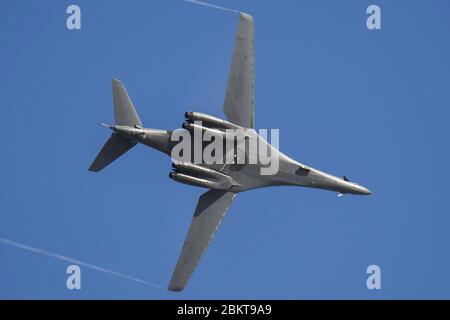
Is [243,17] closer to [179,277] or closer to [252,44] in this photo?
[252,44]

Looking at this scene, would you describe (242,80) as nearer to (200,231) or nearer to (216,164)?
(216,164)

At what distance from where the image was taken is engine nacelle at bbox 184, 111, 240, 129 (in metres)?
43.8

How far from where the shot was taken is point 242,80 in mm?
44438

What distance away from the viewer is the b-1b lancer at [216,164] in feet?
145

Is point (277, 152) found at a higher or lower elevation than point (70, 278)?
higher

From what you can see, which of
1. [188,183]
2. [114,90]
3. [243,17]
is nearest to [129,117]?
[114,90]

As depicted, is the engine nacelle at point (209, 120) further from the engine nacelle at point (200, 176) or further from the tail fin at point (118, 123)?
the tail fin at point (118, 123)

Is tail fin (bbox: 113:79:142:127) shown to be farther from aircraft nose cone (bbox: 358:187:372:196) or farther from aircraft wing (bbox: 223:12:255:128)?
aircraft nose cone (bbox: 358:187:372:196)

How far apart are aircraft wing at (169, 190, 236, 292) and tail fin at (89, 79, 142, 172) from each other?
4510 mm

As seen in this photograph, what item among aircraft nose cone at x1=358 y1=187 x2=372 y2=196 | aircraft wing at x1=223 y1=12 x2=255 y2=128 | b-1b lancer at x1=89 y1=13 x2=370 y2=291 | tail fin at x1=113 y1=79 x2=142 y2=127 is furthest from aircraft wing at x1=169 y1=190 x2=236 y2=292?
aircraft nose cone at x1=358 y1=187 x2=372 y2=196

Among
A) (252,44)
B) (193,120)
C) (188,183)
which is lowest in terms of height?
(188,183)

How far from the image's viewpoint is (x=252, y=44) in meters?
44.6

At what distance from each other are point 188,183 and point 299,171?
530 cm

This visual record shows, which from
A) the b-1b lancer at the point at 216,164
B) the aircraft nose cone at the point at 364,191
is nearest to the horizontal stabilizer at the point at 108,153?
the b-1b lancer at the point at 216,164
